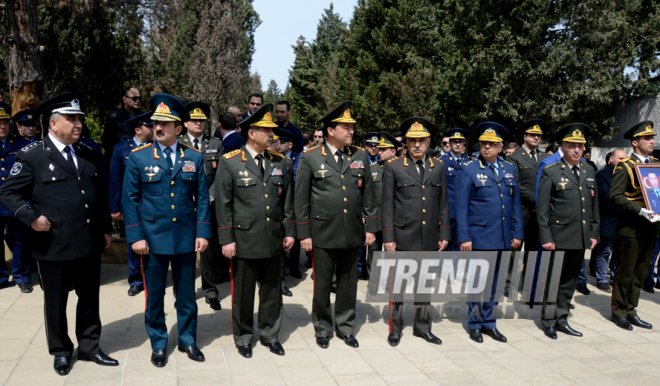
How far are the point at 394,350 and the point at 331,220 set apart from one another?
1489mm

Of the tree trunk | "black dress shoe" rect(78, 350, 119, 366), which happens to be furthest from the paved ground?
the tree trunk

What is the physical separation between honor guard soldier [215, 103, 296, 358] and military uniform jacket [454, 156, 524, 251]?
74.3 inches

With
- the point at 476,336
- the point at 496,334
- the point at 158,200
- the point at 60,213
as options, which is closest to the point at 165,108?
the point at 158,200

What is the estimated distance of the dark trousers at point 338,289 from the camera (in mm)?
5266

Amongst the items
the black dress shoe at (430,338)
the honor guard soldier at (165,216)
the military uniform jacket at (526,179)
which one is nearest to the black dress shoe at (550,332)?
the black dress shoe at (430,338)

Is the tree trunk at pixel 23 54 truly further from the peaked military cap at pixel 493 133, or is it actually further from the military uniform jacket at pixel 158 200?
the peaked military cap at pixel 493 133

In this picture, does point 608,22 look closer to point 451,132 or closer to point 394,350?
point 451,132

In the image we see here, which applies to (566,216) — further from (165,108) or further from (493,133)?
(165,108)

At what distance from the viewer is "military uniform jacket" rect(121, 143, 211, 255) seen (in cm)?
454

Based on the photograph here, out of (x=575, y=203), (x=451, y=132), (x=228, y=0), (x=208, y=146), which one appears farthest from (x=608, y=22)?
(x=228, y=0)

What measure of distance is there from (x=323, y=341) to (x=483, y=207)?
226cm

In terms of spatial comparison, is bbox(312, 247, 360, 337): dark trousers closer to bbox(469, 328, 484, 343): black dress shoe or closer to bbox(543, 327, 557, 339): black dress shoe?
bbox(469, 328, 484, 343): black dress shoe

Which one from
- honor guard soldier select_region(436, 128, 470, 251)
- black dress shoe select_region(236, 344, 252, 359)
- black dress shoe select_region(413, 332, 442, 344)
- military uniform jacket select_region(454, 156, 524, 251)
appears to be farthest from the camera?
honor guard soldier select_region(436, 128, 470, 251)

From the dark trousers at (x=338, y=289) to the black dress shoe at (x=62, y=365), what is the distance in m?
2.32
